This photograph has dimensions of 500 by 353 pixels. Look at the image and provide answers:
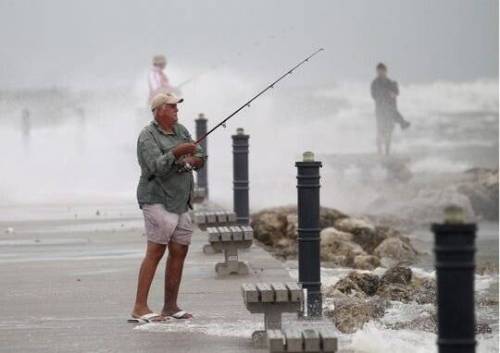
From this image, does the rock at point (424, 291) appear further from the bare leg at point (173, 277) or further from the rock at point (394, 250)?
the rock at point (394, 250)

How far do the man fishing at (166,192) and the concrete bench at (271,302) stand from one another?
55.1 inches

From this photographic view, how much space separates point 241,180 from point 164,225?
6.04 m

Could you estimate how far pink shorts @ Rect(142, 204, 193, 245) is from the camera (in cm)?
1320

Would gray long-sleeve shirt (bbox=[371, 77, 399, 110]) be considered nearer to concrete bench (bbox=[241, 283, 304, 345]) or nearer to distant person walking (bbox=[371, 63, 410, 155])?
distant person walking (bbox=[371, 63, 410, 155])

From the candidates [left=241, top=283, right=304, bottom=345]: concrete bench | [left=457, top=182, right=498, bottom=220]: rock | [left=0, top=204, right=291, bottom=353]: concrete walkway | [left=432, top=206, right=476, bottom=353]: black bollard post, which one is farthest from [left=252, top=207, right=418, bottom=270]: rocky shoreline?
[left=432, top=206, right=476, bottom=353]: black bollard post

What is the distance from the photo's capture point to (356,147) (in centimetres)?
4578

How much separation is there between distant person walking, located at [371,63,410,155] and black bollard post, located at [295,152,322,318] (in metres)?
33.3

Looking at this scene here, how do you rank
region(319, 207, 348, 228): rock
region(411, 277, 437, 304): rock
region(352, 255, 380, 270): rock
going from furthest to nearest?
1. region(319, 207, 348, 228): rock
2. region(352, 255, 380, 270): rock
3. region(411, 277, 437, 304): rock

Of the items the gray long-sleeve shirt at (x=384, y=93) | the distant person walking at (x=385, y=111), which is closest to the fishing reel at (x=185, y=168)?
the distant person walking at (x=385, y=111)

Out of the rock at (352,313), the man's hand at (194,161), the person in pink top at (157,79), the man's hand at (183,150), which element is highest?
the person in pink top at (157,79)

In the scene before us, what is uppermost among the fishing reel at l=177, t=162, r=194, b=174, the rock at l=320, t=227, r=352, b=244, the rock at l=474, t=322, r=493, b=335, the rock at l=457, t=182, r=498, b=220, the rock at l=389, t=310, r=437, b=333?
the rock at l=457, t=182, r=498, b=220

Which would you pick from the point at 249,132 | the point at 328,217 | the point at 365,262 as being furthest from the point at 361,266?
the point at 249,132

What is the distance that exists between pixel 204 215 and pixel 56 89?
31.8 meters

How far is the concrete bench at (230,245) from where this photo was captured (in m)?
16.1
